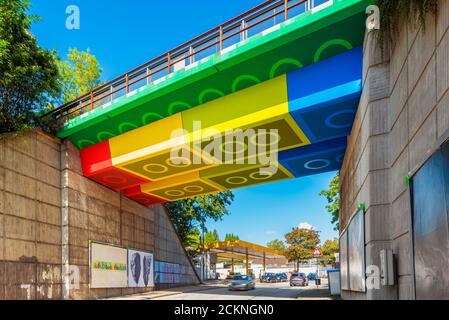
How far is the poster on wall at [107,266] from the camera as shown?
68.3 feet

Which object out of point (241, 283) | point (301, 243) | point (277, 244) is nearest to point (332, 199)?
point (241, 283)

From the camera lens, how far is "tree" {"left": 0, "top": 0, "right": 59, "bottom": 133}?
51.0 feet

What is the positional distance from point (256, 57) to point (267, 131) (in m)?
3.09

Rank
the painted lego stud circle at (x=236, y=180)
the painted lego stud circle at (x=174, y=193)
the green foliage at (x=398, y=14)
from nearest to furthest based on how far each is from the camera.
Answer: the green foliage at (x=398, y=14), the painted lego stud circle at (x=236, y=180), the painted lego stud circle at (x=174, y=193)

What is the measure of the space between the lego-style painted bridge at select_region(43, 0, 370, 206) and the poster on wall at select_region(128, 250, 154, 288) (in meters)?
5.65

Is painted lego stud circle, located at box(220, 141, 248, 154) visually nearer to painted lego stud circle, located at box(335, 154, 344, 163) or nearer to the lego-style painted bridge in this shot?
the lego-style painted bridge

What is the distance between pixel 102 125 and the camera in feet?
62.2

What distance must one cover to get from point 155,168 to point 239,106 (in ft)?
23.0

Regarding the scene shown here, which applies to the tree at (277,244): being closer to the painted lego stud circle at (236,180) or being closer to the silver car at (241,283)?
the silver car at (241,283)

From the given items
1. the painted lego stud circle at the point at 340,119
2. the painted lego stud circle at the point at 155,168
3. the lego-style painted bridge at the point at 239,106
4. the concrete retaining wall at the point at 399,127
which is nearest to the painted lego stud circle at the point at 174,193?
the lego-style painted bridge at the point at 239,106

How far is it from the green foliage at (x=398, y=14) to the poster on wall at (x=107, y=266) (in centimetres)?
1754

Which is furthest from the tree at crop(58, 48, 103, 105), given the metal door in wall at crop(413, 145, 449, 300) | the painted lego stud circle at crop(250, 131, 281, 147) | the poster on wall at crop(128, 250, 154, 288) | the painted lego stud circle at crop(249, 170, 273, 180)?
the metal door in wall at crop(413, 145, 449, 300)

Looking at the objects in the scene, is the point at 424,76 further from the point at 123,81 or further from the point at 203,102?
the point at 123,81
